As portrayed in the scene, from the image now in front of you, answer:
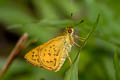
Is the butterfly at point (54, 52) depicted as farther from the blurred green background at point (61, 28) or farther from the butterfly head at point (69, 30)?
the blurred green background at point (61, 28)

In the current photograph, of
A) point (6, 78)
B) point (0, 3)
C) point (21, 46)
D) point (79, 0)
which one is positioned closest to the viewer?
point (21, 46)

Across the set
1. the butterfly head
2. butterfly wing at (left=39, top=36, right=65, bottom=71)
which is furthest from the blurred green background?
butterfly wing at (left=39, top=36, right=65, bottom=71)

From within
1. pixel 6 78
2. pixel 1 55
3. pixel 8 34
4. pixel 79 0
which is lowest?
pixel 6 78

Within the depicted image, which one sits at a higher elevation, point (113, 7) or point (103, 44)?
point (113, 7)

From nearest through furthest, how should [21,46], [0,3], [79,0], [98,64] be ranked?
[21,46] < [98,64] < [79,0] < [0,3]

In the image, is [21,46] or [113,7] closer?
[21,46]

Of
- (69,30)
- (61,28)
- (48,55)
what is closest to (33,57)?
(48,55)

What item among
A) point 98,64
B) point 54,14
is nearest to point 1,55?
point 54,14

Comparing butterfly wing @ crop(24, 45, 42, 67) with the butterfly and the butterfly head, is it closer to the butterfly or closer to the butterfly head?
the butterfly

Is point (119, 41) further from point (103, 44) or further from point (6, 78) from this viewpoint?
point (6, 78)
